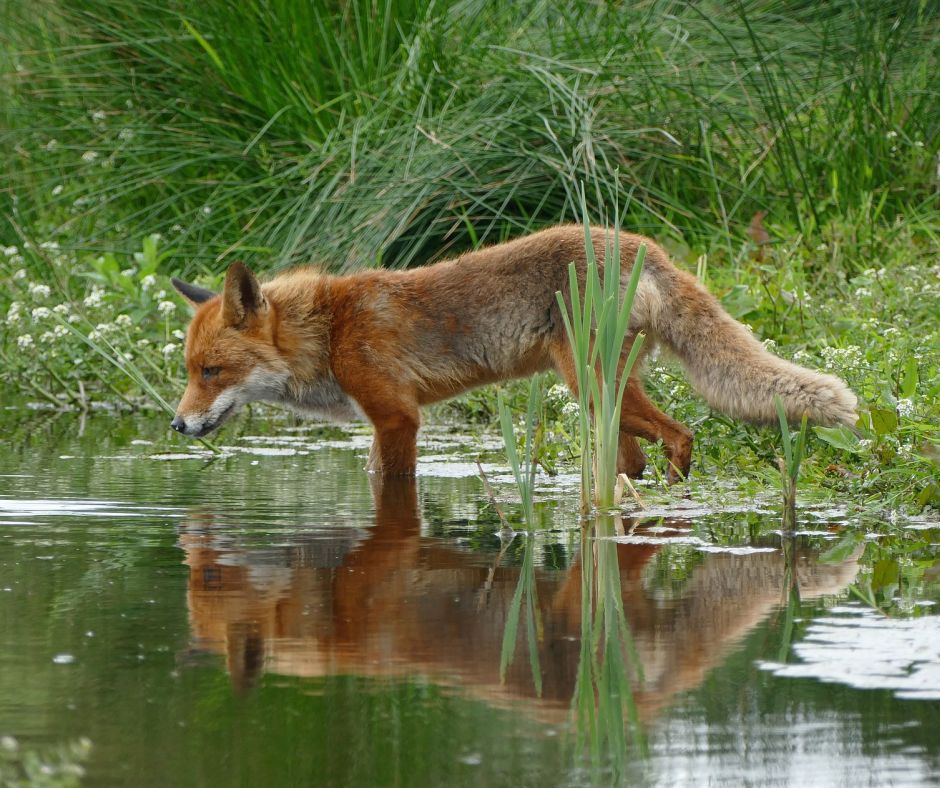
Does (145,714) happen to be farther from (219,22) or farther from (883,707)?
(219,22)

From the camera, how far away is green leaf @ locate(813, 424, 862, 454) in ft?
17.9

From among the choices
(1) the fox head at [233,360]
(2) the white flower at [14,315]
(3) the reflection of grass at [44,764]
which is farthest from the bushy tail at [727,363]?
(2) the white flower at [14,315]

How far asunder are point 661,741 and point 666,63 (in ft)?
30.1

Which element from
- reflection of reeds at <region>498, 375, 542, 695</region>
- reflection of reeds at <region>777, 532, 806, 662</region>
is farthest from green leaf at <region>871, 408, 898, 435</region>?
reflection of reeds at <region>498, 375, 542, 695</region>

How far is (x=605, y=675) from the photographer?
320 centimetres

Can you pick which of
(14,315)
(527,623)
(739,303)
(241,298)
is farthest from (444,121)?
(527,623)

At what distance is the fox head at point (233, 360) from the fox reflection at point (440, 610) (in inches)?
94.0

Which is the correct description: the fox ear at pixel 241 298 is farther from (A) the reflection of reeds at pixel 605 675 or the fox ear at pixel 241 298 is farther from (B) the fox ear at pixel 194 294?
(A) the reflection of reeds at pixel 605 675

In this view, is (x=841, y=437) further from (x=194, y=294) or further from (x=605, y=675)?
(x=194, y=294)

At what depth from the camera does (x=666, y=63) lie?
1129 centimetres

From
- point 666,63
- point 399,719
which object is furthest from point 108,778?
point 666,63

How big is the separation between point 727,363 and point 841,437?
3.34ft

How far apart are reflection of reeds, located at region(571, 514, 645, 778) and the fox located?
2.45 m

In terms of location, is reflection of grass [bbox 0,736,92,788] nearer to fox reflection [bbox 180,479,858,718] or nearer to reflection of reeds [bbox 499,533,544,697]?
fox reflection [bbox 180,479,858,718]
